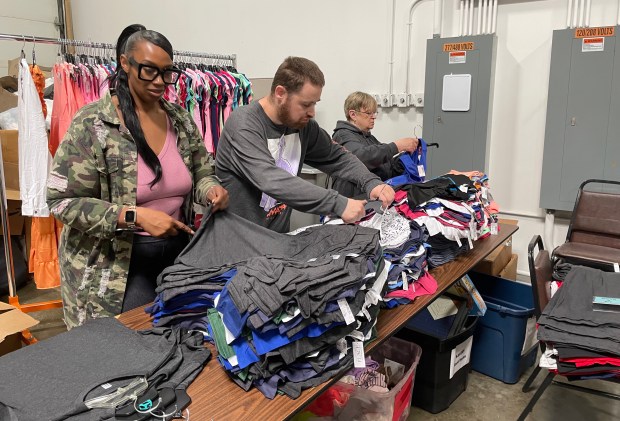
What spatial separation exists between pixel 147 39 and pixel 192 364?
99 centimetres

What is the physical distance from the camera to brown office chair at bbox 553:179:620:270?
304 centimetres

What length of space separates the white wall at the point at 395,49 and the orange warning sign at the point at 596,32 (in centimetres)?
25

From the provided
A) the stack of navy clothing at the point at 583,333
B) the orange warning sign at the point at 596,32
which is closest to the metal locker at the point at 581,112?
the orange warning sign at the point at 596,32

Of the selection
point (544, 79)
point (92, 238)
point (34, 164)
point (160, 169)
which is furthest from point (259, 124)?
point (544, 79)

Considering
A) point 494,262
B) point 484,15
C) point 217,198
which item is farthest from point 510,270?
point 217,198

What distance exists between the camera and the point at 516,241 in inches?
156

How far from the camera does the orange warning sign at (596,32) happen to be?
123 inches

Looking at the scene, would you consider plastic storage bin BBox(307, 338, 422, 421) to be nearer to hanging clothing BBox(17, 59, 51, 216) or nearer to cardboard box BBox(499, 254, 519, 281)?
cardboard box BBox(499, 254, 519, 281)

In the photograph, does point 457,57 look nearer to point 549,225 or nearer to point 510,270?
point 549,225

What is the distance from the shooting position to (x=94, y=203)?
1470 mm

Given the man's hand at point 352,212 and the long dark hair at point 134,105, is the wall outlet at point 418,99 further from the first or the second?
the long dark hair at point 134,105

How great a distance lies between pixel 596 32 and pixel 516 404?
242cm

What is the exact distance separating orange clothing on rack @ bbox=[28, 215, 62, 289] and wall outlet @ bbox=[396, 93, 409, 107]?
111 inches

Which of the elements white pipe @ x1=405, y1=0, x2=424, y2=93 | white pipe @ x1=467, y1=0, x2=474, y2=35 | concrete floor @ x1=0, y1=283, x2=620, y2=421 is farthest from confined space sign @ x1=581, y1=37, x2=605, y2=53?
concrete floor @ x1=0, y1=283, x2=620, y2=421
